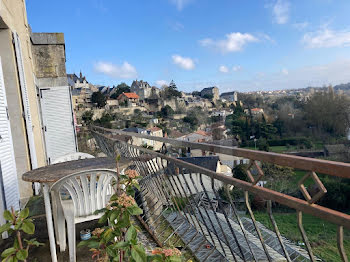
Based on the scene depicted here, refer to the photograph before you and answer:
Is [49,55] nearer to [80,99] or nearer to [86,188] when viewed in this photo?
[86,188]

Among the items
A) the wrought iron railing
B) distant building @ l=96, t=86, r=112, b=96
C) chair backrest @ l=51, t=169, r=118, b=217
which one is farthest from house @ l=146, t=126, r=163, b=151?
distant building @ l=96, t=86, r=112, b=96

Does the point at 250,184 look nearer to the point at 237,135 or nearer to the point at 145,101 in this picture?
the point at 237,135

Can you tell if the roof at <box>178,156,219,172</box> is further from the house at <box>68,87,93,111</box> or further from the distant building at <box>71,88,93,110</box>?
the distant building at <box>71,88,93,110</box>

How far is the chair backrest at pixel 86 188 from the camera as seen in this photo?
1774 millimetres

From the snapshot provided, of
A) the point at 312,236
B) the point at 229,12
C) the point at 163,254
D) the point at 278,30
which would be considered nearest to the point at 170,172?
the point at 163,254

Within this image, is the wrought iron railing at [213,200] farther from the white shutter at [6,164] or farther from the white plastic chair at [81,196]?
the white shutter at [6,164]

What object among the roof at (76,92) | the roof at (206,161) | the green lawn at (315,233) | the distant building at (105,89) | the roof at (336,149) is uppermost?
the distant building at (105,89)

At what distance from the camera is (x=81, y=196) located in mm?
1841

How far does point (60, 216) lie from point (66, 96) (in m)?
5.49

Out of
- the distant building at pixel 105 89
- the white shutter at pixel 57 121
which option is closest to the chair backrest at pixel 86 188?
the white shutter at pixel 57 121

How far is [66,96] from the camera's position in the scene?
22.5ft

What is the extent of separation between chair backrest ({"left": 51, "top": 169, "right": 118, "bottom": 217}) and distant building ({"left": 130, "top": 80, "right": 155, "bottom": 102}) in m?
57.6

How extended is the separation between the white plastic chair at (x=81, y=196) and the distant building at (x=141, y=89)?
5765 cm

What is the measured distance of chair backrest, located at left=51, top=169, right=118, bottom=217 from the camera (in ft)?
→ 5.82
